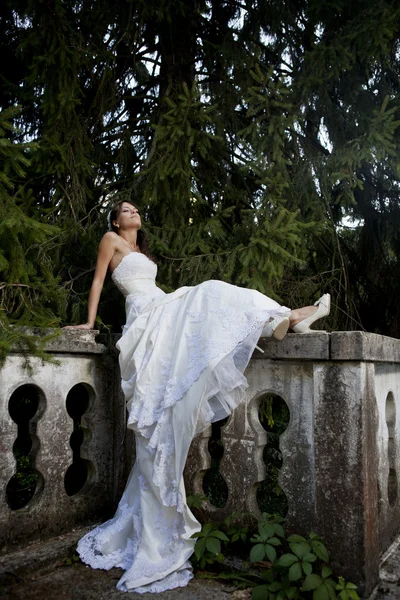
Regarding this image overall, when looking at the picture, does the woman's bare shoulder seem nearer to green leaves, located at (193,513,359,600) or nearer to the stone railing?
the stone railing

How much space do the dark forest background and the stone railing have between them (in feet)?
2.45

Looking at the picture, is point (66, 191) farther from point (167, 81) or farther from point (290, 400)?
point (290, 400)

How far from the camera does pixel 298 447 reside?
Result: 7.97 feet

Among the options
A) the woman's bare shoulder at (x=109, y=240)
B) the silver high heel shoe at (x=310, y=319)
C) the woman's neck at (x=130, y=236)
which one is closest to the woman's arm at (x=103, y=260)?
the woman's bare shoulder at (x=109, y=240)

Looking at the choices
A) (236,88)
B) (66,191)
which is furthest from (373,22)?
(66,191)

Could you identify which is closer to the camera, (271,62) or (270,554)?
(270,554)

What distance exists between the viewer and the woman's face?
371cm

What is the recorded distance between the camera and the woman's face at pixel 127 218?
3.71 metres

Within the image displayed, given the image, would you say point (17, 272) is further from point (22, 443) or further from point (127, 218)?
point (22, 443)

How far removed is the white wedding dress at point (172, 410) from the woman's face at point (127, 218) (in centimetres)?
123

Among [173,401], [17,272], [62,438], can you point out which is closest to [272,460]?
[62,438]

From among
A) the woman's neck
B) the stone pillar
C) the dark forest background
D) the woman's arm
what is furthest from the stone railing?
the woman's neck

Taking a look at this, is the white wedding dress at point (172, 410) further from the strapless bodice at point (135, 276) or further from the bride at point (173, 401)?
the strapless bodice at point (135, 276)

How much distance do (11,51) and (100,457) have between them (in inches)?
160
